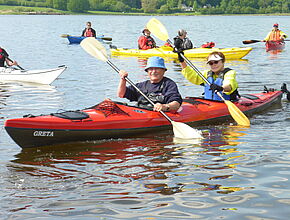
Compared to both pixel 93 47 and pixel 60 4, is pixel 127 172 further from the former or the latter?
pixel 60 4

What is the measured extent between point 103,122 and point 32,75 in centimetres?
748

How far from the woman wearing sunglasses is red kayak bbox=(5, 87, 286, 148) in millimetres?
295

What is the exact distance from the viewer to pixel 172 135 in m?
8.60

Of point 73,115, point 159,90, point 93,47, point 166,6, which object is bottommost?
point 73,115

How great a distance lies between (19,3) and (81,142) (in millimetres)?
113929

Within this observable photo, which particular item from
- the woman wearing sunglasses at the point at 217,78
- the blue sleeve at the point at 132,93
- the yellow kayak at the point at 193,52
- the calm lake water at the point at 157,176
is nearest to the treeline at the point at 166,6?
the yellow kayak at the point at 193,52

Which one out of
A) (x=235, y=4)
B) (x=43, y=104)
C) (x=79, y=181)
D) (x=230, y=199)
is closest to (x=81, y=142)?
(x=79, y=181)

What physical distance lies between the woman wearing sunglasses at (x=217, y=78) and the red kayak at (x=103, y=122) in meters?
0.29

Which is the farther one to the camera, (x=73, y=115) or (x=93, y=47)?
(x=93, y=47)

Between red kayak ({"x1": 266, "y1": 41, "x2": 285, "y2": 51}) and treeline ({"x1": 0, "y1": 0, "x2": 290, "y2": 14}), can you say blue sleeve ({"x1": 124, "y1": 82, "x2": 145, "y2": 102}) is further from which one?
treeline ({"x1": 0, "y1": 0, "x2": 290, "y2": 14})

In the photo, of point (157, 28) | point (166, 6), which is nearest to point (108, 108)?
point (157, 28)

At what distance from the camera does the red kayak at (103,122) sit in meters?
7.47

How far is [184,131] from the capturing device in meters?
8.32

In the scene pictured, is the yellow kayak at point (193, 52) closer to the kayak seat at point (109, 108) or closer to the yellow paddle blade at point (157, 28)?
the yellow paddle blade at point (157, 28)
